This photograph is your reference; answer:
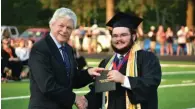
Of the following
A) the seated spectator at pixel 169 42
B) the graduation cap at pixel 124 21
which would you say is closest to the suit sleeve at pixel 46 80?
the graduation cap at pixel 124 21

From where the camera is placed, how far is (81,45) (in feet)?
121

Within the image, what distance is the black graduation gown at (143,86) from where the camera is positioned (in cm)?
462

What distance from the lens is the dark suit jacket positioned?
180 inches

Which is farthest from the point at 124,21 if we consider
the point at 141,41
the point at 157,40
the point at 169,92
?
the point at 157,40

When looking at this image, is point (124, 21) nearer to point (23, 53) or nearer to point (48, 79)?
point (48, 79)

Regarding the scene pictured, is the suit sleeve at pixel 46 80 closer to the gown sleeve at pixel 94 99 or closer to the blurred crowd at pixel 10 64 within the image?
the gown sleeve at pixel 94 99

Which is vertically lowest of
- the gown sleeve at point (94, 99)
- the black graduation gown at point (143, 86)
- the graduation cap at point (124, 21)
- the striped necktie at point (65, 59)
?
the gown sleeve at point (94, 99)

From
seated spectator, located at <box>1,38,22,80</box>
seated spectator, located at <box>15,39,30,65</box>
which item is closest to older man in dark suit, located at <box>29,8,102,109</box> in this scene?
seated spectator, located at <box>1,38,22,80</box>

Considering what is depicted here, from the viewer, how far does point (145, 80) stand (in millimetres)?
4641

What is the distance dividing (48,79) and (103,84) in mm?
472

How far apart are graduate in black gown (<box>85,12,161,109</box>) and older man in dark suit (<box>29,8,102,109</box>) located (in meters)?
0.23

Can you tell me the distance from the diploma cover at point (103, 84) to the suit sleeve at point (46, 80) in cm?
26

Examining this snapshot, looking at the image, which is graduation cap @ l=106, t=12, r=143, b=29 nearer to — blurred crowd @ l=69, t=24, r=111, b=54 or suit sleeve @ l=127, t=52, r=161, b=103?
suit sleeve @ l=127, t=52, r=161, b=103

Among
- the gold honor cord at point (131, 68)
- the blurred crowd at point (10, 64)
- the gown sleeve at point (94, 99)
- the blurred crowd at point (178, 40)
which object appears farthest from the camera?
the blurred crowd at point (178, 40)
